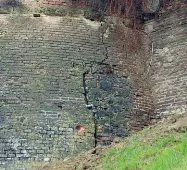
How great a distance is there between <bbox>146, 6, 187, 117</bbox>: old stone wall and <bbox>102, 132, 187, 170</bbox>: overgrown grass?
2.39 m

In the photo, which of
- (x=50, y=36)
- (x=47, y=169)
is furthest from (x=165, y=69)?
(x=47, y=169)

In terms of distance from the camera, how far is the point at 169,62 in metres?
8.98

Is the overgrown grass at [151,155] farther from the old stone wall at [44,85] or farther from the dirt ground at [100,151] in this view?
the old stone wall at [44,85]

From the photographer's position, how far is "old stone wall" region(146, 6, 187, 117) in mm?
8523

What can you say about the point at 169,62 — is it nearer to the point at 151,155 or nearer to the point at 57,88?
the point at 57,88

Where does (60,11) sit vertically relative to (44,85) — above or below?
above

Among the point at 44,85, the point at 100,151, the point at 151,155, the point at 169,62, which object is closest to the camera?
the point at 151,155

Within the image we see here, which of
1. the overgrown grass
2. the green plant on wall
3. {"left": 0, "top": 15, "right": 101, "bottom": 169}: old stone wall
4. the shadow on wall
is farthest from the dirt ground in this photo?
the shadow on wall

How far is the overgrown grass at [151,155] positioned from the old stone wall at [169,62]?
239cm

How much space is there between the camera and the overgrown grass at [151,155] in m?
5.08

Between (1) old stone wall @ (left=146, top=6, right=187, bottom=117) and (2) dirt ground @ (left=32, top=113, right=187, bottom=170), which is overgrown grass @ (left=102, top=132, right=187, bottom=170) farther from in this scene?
(1) old stone wall @ (left=146, top=6, right=187, bottom=117)

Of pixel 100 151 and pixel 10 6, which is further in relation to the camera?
pixel 10 6

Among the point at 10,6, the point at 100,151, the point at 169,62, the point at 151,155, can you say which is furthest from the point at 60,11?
the point at 151,155

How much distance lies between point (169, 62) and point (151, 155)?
3722 millimetres
